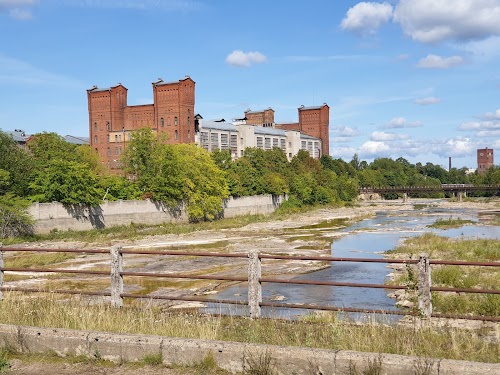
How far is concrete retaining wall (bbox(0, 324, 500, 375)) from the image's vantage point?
244 inches

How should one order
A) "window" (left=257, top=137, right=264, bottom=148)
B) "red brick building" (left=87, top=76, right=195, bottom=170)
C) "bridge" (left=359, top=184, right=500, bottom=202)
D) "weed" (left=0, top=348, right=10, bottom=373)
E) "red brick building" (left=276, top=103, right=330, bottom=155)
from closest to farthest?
1. "weed" (left=0, top=348, right=10, bottom=373)
2. "red brick building" (left=87, top=76, right=195, bottom=170)
3. "bridge" (left=359, top=184, right=500, bottom=202)
4. "window" (left=257, top=137, right=264, bottom=148)
5. "red brick building" (left=276, top=103, right=330, bottom=155)

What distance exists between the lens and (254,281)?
30.1 ft

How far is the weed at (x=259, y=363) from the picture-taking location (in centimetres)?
665

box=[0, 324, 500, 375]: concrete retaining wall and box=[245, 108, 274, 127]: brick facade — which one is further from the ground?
box=[245, 108, 274, 127]: brick facade

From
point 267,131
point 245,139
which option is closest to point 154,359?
point 245,139

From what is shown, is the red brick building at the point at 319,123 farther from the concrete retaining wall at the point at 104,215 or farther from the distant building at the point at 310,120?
the concrete retaining wall at the point at 104,215

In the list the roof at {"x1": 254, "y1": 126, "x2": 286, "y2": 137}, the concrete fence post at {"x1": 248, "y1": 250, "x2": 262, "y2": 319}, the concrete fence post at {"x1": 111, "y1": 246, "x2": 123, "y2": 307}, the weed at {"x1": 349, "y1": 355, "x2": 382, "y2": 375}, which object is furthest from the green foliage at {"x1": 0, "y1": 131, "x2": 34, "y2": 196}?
the roof at {"x1": 254, "y1": 126, "x2": 286, "y2": 137}

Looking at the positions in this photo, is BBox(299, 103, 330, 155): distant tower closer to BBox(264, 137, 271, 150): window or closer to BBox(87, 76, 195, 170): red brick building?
BBox(264, 137, 271, 150): window

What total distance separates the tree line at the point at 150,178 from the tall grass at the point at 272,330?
124 ft

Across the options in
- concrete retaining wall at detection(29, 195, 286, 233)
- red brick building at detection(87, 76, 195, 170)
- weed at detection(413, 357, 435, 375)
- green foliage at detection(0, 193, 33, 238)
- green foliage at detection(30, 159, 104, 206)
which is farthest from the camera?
red brick building at detection(87, 76, 195, 170)

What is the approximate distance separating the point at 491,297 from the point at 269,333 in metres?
8.54

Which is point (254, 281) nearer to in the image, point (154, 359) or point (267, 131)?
point (154, 359)

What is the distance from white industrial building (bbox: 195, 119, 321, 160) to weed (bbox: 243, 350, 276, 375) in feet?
322

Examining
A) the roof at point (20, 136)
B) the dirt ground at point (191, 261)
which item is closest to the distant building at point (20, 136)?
the roof at point (20, 136)
